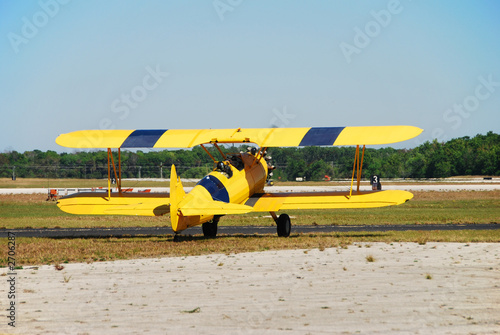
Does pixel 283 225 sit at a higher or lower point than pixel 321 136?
lower

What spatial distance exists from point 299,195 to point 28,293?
10367 millimetres

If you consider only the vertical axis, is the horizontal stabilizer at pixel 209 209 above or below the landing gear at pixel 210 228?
above

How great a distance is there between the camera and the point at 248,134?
19703 mm

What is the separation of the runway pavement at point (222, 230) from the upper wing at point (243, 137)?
10.0 feet

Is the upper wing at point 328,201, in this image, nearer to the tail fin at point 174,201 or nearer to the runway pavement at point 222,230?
the runway pavement at point 222,230

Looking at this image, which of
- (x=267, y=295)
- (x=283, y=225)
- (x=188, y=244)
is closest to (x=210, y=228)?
(x=283, y=225)

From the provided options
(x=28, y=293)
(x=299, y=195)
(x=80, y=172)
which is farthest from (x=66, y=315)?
(x=80, y=172)

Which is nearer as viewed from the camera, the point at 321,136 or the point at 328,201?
the point at 321,136

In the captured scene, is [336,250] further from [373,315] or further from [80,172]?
[80,172]

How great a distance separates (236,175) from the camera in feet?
61.5

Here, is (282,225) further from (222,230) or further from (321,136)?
(222,230)

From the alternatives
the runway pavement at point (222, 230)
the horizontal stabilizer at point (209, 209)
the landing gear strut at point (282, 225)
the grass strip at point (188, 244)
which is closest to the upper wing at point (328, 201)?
the landing gear strut at point (282, 225)

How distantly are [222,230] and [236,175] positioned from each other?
4.16 metres

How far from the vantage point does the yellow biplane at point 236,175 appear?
17.4 meters
